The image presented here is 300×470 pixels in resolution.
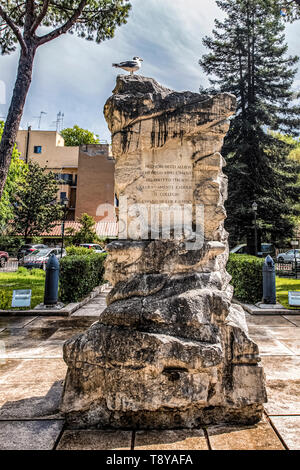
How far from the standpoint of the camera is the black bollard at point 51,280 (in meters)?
7.64

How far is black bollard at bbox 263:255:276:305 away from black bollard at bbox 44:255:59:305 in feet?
17.0

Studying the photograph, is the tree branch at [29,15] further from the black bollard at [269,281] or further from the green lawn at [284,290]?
the green lawn at [284,290]

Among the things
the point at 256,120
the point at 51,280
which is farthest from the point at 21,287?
the point at 256,120

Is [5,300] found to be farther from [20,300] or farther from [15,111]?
[15,111]

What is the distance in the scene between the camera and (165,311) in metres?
2.84

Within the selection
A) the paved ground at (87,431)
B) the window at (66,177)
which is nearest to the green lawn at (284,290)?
the paved ground at (87,431)

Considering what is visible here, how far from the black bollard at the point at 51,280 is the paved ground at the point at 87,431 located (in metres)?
2.32

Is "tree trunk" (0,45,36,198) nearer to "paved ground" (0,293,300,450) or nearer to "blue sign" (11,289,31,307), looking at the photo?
"blue sign" (11,289,31,307)

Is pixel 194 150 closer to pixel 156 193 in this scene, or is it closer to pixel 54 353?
pixel 156 193

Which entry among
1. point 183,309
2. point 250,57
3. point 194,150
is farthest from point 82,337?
point 250,57

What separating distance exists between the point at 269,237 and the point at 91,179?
21757mm

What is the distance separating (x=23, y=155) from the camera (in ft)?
121

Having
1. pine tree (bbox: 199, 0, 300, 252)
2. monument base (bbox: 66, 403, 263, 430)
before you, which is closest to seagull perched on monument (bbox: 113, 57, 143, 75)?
monument base (bbox: 66, 403, 263, 430)

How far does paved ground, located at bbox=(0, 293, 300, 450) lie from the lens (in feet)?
7.76
